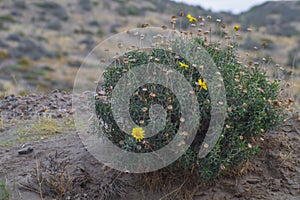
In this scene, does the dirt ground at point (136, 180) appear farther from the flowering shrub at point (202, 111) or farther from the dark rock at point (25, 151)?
the flowering shrub at point (202, 111)

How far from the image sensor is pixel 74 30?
2652cm

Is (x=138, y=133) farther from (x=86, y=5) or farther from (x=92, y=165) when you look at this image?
(x=86, y=5)

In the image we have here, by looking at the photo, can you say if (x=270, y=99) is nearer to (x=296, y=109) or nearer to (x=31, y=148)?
(x=296, y=109)

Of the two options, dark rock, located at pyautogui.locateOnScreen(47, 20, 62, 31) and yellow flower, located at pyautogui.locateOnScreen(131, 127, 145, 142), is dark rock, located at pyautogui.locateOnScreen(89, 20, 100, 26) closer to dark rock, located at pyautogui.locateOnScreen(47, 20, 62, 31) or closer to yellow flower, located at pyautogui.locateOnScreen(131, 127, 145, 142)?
dark rock, located at pyautogui.locateOnScreen(47, 20, 62, 31)

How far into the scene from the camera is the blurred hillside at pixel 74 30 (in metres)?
18.9

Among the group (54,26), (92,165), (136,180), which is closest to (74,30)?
(54,26)

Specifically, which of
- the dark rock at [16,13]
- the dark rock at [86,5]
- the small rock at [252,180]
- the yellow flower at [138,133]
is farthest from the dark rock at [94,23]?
the yellow flower at [138,133]

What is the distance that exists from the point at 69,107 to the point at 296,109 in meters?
2.99

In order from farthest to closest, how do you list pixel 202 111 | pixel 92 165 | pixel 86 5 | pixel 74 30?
pixel 86 5, pixel 74 30, pixel 92 165, pixel 202 111

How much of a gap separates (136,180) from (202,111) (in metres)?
0.89

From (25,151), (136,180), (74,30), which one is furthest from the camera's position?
(74,30)

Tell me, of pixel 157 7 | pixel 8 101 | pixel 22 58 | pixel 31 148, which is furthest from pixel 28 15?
pixel 31 148

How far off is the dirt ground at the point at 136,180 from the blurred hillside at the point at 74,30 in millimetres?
12317

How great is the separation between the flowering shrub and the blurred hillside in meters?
12.7
